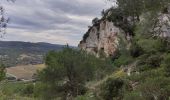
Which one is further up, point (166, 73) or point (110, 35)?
point (110, 35)

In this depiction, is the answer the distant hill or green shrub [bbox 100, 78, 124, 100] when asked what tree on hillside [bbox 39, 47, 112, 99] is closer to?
the distant hill

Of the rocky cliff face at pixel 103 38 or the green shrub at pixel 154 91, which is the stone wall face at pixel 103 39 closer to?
the rocky cliff face at pixel 103 38

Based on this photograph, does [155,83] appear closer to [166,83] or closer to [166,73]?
[166,83]

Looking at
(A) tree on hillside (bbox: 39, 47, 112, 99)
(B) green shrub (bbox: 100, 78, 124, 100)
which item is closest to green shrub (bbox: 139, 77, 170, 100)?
(B) green shrub (bbox: 100, 78, 124, 100)

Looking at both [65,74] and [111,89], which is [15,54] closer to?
[65,74]

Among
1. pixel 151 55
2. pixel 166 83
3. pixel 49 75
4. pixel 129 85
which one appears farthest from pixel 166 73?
pixel 49 75

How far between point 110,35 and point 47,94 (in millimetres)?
55220

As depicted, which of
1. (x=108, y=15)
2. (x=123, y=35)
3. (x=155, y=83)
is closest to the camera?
(x=155, y=83)

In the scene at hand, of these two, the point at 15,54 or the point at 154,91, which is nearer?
the point at 154,91

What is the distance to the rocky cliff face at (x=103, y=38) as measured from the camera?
94.5m

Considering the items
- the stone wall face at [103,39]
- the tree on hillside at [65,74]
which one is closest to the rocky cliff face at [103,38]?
the stone wall face at [103,39]

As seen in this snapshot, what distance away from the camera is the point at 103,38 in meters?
106

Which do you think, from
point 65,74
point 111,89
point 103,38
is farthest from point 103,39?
point 111,89

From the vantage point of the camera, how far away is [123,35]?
89.9 m
